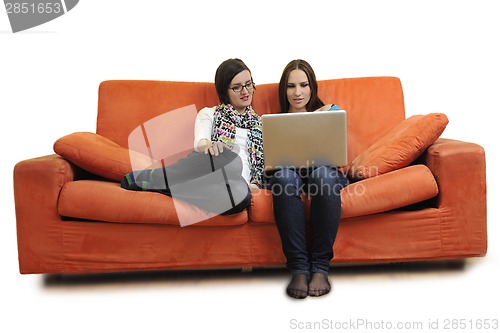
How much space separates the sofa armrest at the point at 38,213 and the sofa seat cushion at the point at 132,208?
0.26 feet

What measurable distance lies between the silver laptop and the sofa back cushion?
68 centimetres

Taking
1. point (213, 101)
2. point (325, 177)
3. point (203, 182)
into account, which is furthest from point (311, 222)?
point (213, 101)

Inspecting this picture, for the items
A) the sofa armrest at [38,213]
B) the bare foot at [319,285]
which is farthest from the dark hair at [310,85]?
the sofa armrest at [38,213]

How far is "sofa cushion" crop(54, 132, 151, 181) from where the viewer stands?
3184mm

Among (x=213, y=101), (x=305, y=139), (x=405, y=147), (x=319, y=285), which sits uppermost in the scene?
(x=213, y=101)

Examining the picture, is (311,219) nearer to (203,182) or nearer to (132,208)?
(203,182)

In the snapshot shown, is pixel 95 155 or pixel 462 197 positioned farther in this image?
pixel 95 155

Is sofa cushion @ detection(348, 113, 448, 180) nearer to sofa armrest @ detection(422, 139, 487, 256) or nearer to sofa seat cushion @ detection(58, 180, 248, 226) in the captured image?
sofa armrest @ detection(422, 139, 487, 256)

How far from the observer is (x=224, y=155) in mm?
3109

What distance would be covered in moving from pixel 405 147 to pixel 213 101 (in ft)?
3.71

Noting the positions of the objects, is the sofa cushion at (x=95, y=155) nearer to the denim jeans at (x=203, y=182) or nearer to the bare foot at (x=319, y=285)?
the denim jeans at (x=203, y=182)

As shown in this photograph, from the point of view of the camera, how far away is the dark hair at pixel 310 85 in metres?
3.43

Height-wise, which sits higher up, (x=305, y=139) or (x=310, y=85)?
(x=310, y=85)

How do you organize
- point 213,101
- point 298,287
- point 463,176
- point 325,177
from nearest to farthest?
point 298,287 < point 325,177 < point 463,176 < point 213,101
